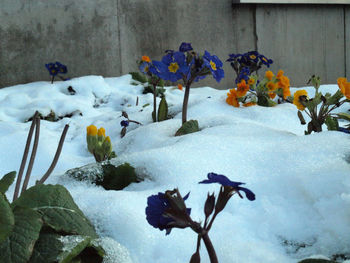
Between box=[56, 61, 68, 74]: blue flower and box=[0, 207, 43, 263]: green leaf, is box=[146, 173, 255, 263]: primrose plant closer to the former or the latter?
box=[0, 207, 43, 263]: green leaf

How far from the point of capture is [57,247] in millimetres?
650

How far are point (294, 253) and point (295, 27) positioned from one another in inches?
148

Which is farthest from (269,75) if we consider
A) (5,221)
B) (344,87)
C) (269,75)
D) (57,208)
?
(5,221)

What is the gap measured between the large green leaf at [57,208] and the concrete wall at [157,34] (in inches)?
117

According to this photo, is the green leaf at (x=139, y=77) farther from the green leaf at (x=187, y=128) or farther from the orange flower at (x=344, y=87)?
the orange flower at (x=344, y=87)

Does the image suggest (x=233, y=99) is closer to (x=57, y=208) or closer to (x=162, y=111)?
(x=162, y=111)

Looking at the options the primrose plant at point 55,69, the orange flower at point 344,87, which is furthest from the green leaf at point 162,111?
the primrose plant at point 55,69

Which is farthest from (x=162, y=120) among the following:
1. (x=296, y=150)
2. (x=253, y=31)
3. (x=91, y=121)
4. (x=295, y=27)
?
(x=295, y=27)

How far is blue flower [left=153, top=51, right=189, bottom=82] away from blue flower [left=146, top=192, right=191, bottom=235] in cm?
94

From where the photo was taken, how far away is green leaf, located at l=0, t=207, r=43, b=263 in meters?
0.60

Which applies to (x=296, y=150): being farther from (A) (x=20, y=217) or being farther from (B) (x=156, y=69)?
(B) (x=156, y=69)

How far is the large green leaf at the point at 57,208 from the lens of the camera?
26.7 inches

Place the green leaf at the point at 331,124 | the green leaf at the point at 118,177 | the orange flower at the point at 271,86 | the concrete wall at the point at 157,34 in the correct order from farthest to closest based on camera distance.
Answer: the concrete wall at the point at 157,34
the orange flower at the point at 271,86
the green leaf at the point at 331,124
the green leaf at the point at 118,177

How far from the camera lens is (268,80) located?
6.75ft
